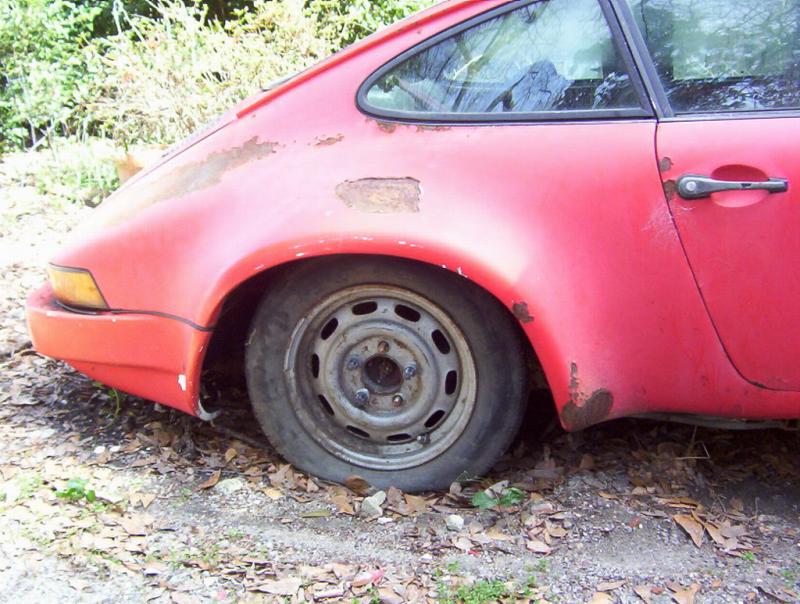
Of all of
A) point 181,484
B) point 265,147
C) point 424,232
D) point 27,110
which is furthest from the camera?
point 27,110

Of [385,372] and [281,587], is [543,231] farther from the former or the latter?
[281,587]

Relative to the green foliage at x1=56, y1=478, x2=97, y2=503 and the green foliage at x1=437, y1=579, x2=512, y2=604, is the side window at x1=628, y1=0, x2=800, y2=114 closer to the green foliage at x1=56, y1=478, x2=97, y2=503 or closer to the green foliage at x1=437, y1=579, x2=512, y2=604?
the green foliage at x1=437, y1=579, x2=512, y2=604

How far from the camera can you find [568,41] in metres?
2.63

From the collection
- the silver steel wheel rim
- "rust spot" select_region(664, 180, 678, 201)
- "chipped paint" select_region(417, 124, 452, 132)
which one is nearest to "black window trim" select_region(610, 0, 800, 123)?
"rust spot" select_region(664, 180, 678, 201)

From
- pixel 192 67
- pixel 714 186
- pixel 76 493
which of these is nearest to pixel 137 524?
pixel 76 493

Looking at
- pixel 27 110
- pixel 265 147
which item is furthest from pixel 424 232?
pixel 27 110

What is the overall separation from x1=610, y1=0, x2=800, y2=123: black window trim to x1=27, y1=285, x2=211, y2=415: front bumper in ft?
5.08

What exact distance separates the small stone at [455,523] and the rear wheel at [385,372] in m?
0.16

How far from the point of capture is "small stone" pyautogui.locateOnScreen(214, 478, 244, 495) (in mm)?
3029

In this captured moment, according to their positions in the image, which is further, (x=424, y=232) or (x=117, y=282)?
(x=117, y=282)

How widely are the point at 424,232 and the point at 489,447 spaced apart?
2.55 feet

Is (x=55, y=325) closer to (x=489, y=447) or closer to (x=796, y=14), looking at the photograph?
(x=489, y=447)

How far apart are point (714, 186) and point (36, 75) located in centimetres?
643

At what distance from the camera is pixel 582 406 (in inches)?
103
